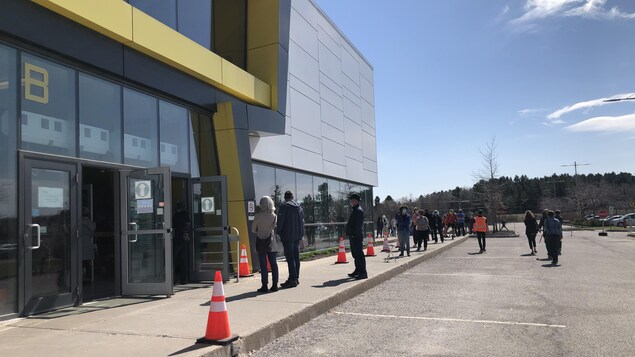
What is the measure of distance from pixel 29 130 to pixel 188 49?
3951mm

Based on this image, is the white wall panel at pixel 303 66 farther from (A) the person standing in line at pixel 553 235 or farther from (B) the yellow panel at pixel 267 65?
(A) the person standing in line at pixel 553 235

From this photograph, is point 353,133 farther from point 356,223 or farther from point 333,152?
point 356,223

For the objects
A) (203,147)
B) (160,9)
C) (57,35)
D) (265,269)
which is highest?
(160,9)

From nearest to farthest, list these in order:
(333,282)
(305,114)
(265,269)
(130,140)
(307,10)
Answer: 1. (265,269)
2. (130,140)
3. (333,282)
4. (305,114)
5. (307,10)

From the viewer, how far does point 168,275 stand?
817cm

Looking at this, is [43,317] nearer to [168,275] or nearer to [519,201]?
[168,275]

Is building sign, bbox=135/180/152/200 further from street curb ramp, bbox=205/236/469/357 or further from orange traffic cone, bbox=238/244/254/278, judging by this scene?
street curb ramp, bbox=205/236/469/357

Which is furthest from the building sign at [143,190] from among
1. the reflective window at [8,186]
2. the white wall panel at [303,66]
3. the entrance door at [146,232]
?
the white wall panel at [303,66]

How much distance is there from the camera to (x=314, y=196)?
19016 mm

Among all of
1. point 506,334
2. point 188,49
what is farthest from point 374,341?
point 188,49

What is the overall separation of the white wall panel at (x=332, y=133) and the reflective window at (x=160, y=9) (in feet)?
33.2

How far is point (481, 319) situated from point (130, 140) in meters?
6.77

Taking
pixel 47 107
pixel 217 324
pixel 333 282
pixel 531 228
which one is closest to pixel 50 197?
pixel 47 107

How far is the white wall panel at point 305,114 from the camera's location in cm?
1683
